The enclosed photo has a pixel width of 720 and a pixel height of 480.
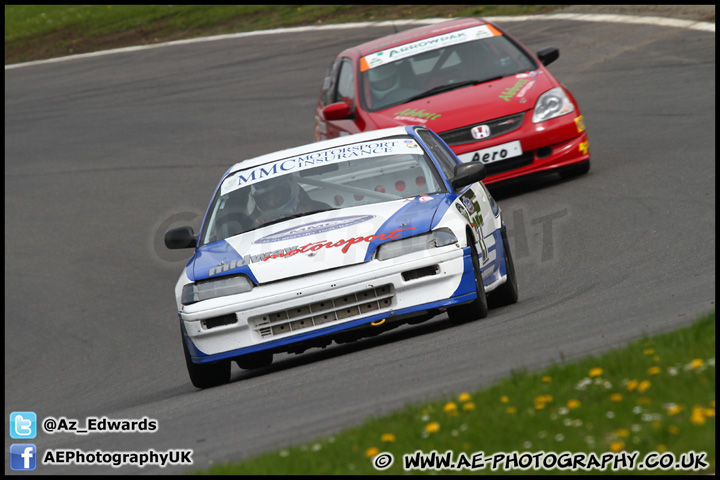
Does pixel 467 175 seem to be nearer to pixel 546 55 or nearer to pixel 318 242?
pixel 318 242

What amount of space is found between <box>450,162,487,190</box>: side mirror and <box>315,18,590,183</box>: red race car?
3.90 metres

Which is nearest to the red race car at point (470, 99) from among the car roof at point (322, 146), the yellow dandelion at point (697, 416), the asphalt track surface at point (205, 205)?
the asphalt track surface at point (205, 205)

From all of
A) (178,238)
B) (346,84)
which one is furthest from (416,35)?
(178,238)

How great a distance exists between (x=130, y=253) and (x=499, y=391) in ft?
31.5

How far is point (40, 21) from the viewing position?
3781 cm

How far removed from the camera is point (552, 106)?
13000 millimetres

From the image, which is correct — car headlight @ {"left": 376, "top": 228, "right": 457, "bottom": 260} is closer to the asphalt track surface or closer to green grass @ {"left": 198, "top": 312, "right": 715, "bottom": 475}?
the asphalt track surface

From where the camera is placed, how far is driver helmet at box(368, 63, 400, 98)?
13.8 meters

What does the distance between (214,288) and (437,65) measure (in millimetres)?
6571

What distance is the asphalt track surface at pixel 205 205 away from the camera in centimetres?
659

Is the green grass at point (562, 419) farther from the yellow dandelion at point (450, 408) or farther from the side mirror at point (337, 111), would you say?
the side mirror at point (337, 111)

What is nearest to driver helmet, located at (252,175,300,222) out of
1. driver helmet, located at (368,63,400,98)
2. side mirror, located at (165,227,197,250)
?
side mirror, located at (165,227,197,250)

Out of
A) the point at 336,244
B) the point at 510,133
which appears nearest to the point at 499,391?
the point at 336,244

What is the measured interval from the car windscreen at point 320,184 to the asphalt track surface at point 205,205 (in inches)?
40.1
